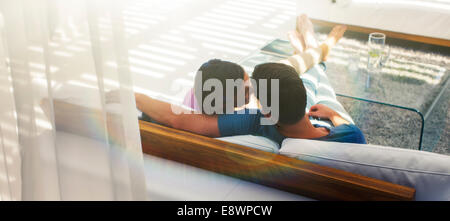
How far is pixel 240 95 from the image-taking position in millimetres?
1535

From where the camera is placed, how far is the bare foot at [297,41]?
2.47 meters

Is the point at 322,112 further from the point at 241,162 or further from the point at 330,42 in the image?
the point at 330,42

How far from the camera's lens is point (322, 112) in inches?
71.2

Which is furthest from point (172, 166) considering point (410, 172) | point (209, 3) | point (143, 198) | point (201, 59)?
point (209, 3)

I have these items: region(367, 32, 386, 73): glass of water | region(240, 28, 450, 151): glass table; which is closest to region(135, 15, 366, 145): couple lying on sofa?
region(240, 28, 450, 151): glass table

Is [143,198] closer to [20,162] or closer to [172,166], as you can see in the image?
[172,166]

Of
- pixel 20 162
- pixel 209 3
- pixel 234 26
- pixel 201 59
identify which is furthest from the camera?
pixel 209 3

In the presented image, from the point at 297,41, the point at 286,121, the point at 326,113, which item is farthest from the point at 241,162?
the point at 297,41

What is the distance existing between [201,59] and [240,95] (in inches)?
65.7

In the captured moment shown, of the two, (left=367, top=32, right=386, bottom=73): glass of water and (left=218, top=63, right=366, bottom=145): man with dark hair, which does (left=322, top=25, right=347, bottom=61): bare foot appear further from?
(left=218, top=63, right=366, bottom=145): man with dark hair

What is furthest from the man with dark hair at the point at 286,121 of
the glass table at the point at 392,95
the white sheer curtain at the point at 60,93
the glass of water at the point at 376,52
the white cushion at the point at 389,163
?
the glass of water at the point at 376,52

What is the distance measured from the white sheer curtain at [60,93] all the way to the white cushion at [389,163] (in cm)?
49

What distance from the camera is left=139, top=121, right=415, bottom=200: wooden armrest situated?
1.15 metres

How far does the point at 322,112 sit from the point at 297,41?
801 millimetres
